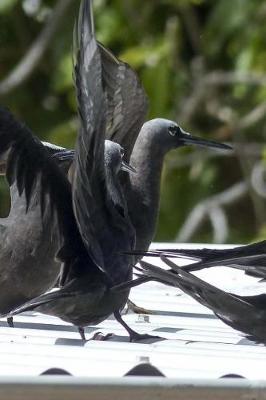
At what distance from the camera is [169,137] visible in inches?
157

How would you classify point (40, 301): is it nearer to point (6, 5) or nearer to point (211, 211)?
point (211, 211)

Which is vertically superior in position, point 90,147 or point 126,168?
point 126,168

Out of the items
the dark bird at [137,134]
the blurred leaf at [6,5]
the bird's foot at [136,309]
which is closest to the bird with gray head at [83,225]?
the bird's foot at [136,309]

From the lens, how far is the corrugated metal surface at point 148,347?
2473 mm

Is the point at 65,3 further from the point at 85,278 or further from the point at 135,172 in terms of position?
the point at 85,278

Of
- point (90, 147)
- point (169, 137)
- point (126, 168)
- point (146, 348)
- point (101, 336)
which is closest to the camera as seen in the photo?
point (146, 348)

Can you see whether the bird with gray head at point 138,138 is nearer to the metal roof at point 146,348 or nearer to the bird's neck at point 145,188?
the bird's neck at point 145,188

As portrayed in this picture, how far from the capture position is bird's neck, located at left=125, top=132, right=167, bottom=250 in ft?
12.1

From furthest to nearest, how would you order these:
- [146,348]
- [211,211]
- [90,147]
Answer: [211,211], [90,147], [146,348]

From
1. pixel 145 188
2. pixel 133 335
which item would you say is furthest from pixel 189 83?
pixel 133 335

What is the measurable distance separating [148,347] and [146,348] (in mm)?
24

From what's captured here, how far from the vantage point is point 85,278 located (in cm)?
318

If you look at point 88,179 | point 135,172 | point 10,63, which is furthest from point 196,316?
point 10,63

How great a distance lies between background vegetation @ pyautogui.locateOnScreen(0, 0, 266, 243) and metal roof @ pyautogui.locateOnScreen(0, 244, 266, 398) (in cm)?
410
